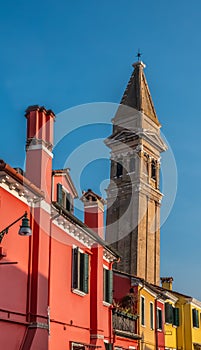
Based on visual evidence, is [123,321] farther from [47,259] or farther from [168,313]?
[47,259]

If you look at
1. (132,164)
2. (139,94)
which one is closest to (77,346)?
(132,164)

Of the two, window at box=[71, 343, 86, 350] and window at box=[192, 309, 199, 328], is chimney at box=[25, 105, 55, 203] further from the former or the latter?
window at box=[192, 309, 199, 328]

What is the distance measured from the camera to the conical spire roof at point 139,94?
225 ft

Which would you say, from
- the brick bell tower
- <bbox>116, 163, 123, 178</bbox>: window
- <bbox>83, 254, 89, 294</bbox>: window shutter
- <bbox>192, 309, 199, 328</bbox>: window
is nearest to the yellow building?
<bbox>192, 309, 199, 328</bbox>: window

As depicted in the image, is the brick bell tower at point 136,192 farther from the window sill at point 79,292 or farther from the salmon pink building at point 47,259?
the window sill at point 79,292

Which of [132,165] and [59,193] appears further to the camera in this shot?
[132,165]

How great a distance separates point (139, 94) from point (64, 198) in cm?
5084

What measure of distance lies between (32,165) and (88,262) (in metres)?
4.97

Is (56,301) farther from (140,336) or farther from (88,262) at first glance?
(140,336)

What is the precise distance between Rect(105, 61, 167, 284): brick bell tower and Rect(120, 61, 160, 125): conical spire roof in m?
0.22

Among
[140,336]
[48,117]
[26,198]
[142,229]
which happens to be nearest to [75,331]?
[26,198]

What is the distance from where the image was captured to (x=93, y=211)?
73.5 ft

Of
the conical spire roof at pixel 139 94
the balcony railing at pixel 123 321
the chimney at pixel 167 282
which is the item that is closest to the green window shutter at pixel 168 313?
the balcony railing at pixel 123 321

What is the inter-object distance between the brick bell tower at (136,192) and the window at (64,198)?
4031 centimetres
